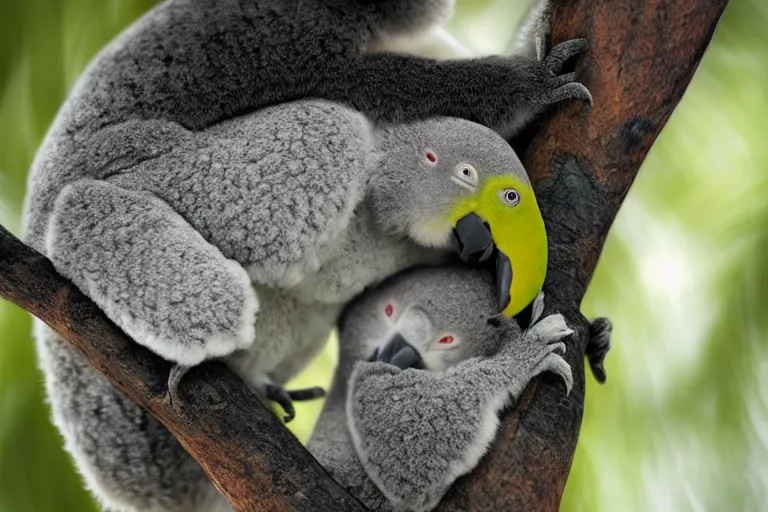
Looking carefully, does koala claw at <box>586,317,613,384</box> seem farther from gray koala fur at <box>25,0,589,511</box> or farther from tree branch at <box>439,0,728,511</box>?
gray koala fur at <box>25,0,589,511</box>

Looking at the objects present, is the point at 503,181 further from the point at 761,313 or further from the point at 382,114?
the point at 761,313

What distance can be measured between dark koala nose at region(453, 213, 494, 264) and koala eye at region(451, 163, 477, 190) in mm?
87

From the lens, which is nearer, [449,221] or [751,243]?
[449,221]

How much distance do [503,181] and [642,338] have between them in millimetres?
1743

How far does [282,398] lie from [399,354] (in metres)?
0.41

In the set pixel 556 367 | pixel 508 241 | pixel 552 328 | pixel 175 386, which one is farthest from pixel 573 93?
pixel 175 386

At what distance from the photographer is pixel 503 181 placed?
7.36ft

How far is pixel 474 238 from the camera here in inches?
90.1

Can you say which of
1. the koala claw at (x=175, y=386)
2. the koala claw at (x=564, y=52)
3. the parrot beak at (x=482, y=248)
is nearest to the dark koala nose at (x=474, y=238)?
the parrot beak at (x=482, y=248)

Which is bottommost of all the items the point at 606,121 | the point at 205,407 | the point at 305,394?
the point at 305,394

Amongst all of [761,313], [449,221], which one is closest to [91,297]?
[449,221]

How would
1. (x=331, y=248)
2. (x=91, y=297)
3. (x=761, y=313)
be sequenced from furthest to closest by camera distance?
(x=761, y=313)
(x=331, y=248)
(x=91, y=297)

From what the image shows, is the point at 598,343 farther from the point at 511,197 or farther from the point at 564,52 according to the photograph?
the point at 564,52

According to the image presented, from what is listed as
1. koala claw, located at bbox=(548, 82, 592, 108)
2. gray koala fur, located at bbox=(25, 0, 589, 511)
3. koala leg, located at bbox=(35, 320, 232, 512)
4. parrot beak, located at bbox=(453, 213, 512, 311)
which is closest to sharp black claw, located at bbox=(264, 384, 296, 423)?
gray koala fur, located at bbox=(25, 0, 589, 511)
